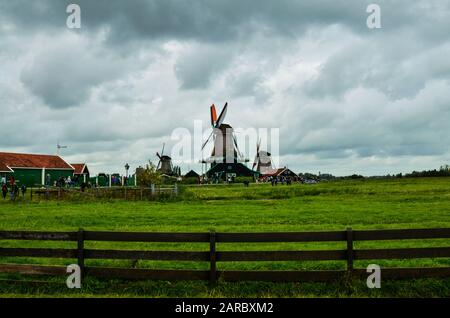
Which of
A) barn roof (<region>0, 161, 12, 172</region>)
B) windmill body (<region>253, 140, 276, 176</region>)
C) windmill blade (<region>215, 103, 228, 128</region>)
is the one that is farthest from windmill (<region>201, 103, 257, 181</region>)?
barn roof (<region>0, 161, 12, 172</region>)

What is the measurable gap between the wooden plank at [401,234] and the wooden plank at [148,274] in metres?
3.70

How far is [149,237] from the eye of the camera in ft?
32.8

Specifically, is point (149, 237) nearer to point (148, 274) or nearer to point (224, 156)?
point (148, 274)

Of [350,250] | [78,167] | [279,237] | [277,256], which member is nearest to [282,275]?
[277,256]

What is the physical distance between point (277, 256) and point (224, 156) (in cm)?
9907

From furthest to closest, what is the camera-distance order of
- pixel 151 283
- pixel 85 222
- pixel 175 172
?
pixel 175 172
pixel 85 222
pixel 151 283

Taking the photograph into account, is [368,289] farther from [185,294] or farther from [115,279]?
[115,279]

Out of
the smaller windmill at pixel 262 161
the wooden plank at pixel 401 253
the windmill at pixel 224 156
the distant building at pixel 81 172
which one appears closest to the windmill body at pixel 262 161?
the smaller windmill at pixel 262 161

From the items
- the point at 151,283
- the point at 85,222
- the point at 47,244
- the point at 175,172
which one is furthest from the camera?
the point at 175,172

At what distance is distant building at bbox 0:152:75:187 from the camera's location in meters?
71.9

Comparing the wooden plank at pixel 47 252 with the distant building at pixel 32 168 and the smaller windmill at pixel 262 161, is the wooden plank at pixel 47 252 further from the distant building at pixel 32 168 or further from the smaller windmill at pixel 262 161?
the smaller windmill at pixel 262 161

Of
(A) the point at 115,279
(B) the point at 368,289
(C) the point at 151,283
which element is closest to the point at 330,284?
(B) the point at 368,289

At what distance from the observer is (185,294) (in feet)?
31.8
